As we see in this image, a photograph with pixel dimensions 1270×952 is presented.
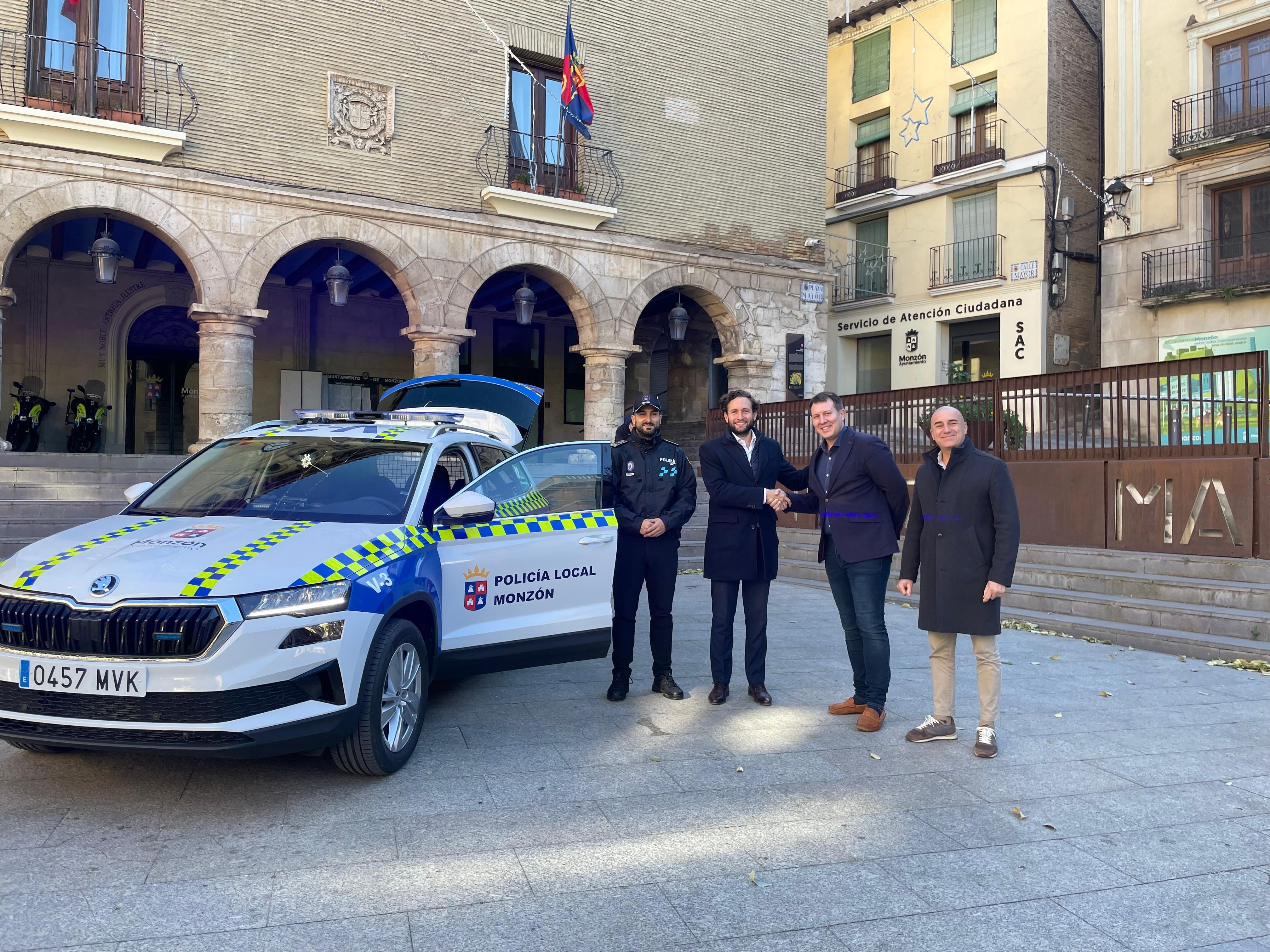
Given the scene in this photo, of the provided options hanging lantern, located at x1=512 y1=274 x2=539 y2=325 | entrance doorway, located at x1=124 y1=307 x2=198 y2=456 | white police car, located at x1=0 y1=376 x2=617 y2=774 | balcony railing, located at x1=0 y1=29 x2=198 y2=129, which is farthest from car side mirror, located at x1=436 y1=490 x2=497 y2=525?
entrance doorway, located at x1=124 y1=307 x2=198 y2=456

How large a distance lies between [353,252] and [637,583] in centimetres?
1238

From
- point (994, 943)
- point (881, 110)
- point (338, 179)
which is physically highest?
point (881, 110)

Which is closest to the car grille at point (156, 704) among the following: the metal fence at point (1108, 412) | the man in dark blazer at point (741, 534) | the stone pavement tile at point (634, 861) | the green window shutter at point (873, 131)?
the stone pavement tile at point (634, 861)

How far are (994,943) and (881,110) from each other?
2740 centimetres

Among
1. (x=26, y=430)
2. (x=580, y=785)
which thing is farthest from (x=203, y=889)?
(x=26, y=430)

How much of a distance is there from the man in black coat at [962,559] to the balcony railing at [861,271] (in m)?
22.2

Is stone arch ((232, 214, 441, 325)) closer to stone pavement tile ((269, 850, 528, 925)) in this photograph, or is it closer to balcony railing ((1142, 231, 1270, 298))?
stone pavement tile ((269, 850, 528, 925))

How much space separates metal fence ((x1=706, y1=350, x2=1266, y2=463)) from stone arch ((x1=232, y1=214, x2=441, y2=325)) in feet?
25.4

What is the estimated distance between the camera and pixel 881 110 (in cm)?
2678

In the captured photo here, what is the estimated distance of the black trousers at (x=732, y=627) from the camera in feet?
18.9

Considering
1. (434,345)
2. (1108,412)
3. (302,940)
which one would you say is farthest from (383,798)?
(434,345)

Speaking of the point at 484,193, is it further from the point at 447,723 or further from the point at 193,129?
the point at 447,723

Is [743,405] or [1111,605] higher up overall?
[743,405]

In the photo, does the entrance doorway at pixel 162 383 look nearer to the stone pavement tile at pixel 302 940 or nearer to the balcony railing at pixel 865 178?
the stone pavement tile at pixel 302 940
